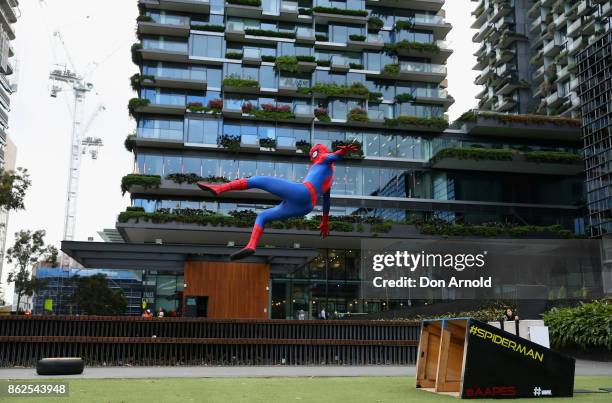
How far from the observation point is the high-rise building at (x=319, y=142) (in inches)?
1799

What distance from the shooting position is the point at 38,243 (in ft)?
151

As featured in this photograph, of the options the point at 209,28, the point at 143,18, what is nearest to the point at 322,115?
the point at 209,28

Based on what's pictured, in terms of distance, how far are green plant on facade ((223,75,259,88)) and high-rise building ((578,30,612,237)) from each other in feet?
78.8

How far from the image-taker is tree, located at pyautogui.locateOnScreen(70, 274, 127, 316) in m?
49.0

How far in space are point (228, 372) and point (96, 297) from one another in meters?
35.6

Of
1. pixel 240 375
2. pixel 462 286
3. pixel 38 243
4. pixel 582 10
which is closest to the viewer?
pixel 240 375

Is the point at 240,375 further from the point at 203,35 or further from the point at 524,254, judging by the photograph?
the point at 203,35

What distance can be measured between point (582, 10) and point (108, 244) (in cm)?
5643

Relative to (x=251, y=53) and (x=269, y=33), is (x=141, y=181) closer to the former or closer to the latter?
(x=251, y=53)

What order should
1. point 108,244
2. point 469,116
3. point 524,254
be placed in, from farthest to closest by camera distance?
point 469,116 → point 524,254 → point 108,244

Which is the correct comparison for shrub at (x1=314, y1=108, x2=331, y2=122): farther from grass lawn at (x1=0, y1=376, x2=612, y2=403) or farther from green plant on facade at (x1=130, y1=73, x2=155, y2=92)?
grass lawn at (x1=0, y1=376, x2=612, y2=403)

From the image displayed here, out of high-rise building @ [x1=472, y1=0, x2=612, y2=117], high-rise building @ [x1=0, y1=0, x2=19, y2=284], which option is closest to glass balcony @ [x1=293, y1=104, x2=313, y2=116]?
high-rise building @ [x1=472, y1=0, x2=612, y2=117]

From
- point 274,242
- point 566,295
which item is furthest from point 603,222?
point 274,242

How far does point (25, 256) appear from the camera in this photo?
45344 mm
